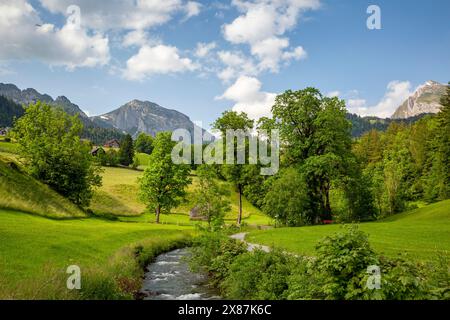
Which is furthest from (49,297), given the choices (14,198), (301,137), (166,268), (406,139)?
(406,139)

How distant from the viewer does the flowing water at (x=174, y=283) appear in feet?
68.1

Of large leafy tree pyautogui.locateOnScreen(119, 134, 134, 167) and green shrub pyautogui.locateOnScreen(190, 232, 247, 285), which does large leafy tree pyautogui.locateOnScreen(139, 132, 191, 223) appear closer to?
green shrub pyautogui.locateOnScreen(190, 232, 247, 285)

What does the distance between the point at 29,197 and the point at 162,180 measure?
70.4ft

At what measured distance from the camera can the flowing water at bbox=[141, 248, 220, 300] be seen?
20750mm

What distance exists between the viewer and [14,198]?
1906 inches

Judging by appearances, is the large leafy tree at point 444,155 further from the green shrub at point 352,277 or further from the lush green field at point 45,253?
the green shrub at point 352,277

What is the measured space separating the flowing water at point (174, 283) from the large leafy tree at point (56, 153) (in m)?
38.9

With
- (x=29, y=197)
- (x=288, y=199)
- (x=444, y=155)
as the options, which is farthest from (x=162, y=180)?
(x=444, y=155)

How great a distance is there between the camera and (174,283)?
24.5 m

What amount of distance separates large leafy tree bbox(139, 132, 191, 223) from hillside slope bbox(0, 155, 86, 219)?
11.8 meters

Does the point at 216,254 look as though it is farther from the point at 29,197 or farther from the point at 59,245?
the point at 29,197

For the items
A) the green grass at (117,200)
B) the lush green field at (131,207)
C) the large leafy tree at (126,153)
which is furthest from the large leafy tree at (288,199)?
the large leafy tree at (126,153)

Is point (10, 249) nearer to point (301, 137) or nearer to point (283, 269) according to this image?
point (283, 269)
